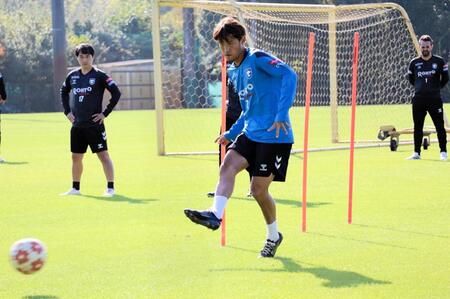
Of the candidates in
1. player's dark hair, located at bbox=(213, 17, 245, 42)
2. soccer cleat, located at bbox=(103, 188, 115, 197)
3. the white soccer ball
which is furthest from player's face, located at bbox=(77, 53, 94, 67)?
the white soccer ball

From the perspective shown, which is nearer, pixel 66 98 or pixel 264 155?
pixel 264 155

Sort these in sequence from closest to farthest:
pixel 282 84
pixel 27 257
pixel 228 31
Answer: pixel 27 257, pixel 228 31, pixel 282 84

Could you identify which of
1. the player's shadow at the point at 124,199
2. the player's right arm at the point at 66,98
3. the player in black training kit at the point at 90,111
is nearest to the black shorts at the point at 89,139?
the player in black training kit at the point at 90,111

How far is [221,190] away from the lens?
26.3ft

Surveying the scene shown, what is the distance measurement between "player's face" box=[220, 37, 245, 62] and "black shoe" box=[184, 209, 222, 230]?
132 cm

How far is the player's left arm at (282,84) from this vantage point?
26.3 feet

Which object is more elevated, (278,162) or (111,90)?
(111,90)

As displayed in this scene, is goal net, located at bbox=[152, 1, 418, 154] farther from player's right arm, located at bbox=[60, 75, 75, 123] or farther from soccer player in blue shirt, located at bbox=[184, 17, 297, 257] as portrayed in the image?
soccer player in blue shirt, located at bbox=[184, 17, 297, 257]

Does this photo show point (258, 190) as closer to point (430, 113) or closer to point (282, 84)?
point (282, 84)

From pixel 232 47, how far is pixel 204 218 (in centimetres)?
144

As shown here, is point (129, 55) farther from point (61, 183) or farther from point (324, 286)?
point (324, 286)

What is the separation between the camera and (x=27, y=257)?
22.5 ft

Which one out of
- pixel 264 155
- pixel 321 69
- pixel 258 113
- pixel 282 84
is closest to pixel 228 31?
pixel 282 84

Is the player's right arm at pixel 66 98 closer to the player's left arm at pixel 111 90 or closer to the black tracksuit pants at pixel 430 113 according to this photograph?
the player's left arm at pixel 111 90
